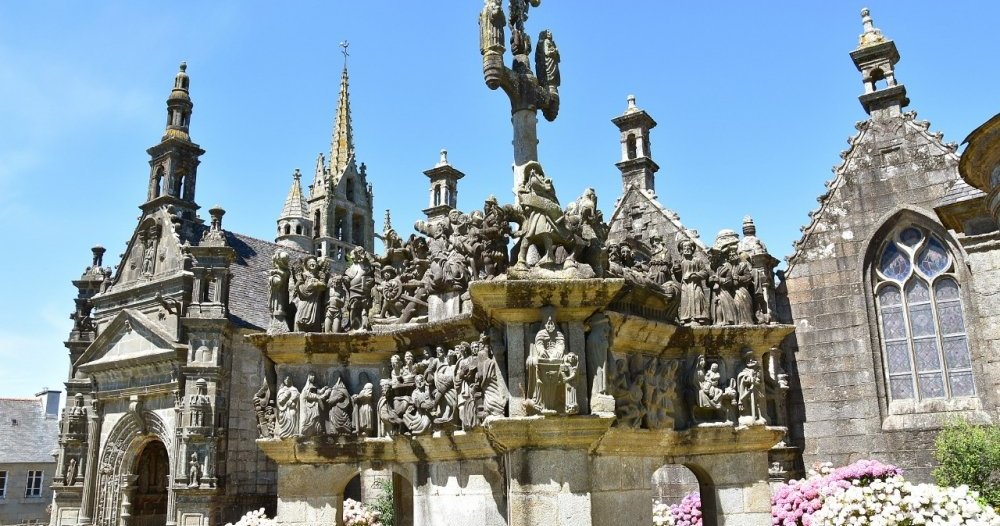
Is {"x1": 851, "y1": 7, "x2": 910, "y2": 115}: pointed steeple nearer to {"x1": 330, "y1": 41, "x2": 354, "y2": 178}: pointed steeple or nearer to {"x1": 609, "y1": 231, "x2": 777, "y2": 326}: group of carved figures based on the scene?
{"x1": 609, "y1": 231, "x2": 777, "y2": 326}: group of carved figures

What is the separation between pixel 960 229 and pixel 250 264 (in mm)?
22960

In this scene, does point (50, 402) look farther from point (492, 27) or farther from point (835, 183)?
point (492, 27)

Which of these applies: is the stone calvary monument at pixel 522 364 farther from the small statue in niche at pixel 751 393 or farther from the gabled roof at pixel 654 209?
the gabled roof at pixel 654 209

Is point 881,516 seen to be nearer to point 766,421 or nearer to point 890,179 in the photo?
point 766,421

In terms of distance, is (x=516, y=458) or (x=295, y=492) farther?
(x=295, y=492)

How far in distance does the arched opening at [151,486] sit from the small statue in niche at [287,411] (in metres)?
19.3

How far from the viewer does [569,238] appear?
288 inches

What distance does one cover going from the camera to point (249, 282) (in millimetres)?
27938

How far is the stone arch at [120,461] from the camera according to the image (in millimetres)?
25078

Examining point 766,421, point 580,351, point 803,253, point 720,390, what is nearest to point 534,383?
point 580,351

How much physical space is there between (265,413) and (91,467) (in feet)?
66.8

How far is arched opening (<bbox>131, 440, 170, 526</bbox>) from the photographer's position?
25.8 metres

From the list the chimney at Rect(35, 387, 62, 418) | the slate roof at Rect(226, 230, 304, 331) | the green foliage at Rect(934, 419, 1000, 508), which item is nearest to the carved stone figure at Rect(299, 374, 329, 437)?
the green foliage at Rect(934, 419, 1000, 508)

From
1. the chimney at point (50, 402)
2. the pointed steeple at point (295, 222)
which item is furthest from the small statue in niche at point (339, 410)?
the chimney at point (50, 402)
